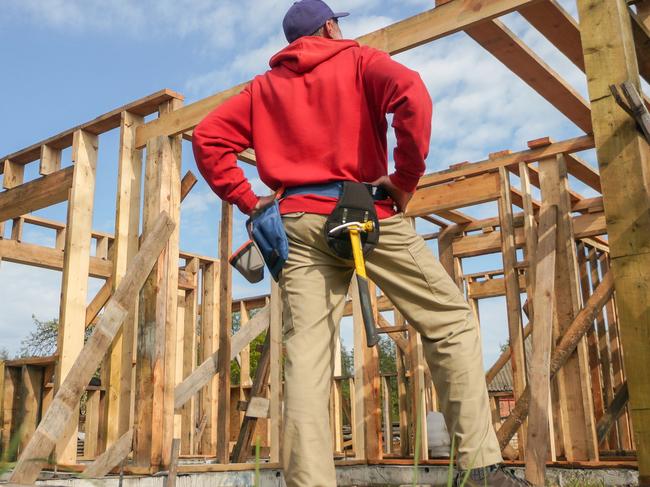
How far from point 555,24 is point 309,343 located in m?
3.42

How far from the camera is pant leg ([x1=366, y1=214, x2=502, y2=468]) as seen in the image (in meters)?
2.22

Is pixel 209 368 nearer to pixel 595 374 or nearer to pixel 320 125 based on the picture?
pixel 320 125

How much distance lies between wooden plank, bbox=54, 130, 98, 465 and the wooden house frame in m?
0.01

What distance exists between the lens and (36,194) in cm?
687

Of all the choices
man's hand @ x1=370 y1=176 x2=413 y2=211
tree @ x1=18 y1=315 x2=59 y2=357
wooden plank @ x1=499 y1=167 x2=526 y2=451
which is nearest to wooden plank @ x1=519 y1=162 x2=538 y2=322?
wooden plank @ x1=499 y1=167 x2=526 y2=451

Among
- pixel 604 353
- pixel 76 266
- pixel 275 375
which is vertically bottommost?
pixel 275 375

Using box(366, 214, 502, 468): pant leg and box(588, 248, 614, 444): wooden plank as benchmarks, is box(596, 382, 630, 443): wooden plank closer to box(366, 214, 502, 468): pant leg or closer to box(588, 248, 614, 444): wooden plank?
box(588, 248, 614, 444): wooden plank

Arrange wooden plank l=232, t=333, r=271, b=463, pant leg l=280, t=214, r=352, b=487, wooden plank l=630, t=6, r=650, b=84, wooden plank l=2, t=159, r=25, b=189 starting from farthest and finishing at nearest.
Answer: wooden plank l=2, t=159, r=25, b=189 < wooden plank l=232, t=333, r=271, b=463 < wooden plank l=630, t=6, r=650, b=84 < pant leg l=280, t=214, r=352, b=487

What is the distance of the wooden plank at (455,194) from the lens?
7.48 meters

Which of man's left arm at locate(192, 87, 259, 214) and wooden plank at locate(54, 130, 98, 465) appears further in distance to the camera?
wooden plank at locate(54, 130, 98, 465)

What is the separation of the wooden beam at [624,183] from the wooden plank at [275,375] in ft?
10.7

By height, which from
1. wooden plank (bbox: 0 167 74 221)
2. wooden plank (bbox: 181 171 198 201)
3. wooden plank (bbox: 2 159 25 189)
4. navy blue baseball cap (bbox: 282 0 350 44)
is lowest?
navy blue baseball cap (bbox: 282 0 350 44)

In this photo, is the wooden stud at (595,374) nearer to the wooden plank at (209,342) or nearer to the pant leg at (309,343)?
the wooden plank at (209,342)

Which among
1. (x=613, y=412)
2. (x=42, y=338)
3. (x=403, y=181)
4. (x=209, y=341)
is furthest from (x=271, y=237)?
(x=42, y=338)
